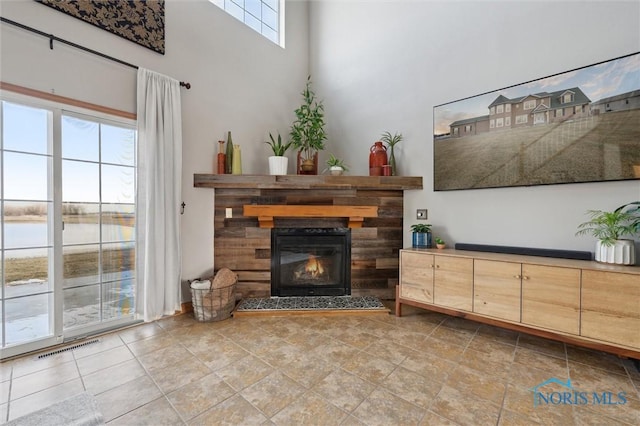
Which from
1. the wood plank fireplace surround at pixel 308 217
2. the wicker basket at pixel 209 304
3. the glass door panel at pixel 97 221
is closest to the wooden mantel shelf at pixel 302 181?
the wood plank fireplace surround at pixel 308 217

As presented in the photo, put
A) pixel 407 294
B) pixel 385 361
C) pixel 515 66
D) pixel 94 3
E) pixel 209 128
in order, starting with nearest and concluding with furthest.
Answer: pixel 385 361, pixel 94 3, pixel 515 66, pixel 407 294, pixel 209 128

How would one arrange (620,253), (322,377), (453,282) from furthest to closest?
(453,282)
(620,253)
(322,377)

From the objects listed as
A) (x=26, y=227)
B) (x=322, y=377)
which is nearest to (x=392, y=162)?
(x=322, y=377)

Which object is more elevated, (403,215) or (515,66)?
(515,66)

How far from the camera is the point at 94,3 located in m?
2.26

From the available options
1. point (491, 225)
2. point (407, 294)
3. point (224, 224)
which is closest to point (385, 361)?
point (407, 294)

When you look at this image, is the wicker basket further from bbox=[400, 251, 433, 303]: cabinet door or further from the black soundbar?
the black soundbar

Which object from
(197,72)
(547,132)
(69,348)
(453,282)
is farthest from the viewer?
(197,72)

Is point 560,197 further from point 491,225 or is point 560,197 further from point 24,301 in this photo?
point 24,301

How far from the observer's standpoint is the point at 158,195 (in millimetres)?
2566

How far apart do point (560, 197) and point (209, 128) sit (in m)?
3.55

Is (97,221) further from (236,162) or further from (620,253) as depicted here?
(620,253)

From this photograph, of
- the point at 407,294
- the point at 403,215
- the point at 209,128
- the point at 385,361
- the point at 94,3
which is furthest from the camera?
the point at 403,215

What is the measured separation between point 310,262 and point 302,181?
1.01m
